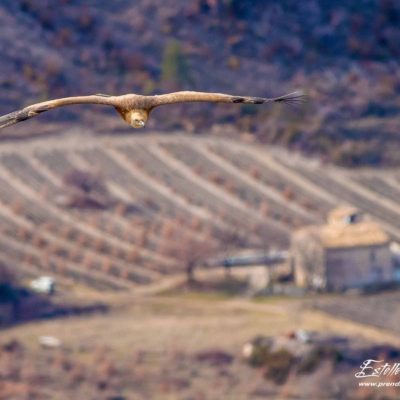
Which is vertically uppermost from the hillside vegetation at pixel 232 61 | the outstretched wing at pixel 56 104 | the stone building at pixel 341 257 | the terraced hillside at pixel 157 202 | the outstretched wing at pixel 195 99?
the hillside vegetation at pixel 232 61

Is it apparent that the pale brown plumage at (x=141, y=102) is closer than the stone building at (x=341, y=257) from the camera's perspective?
Yes

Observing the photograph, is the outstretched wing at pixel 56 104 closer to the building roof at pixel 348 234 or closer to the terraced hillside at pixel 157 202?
the terraced hillside at pixel 157 202

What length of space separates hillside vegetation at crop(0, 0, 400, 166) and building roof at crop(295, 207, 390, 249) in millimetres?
11209

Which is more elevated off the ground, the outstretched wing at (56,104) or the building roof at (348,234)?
the building roof at (348,234)

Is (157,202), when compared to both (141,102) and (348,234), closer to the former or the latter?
(348,234)

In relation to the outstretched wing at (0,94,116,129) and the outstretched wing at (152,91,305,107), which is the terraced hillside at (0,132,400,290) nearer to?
the outstretched wing at (152,91,305,107)

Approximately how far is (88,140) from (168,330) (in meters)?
20.1

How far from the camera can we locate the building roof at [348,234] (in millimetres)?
67375

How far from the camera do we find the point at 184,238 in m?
68.7

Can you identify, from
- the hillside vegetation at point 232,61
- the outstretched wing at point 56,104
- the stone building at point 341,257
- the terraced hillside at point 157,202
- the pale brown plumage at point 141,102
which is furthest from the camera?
the hillside vegetation at point 232,61

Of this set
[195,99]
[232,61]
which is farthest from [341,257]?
[195,99]

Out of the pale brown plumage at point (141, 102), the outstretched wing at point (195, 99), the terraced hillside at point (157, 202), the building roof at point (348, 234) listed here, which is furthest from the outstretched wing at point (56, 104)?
the building roof at point (348, 234)

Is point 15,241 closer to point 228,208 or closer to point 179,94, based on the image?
point 228,208

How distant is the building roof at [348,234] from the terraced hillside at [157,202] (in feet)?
7.61
